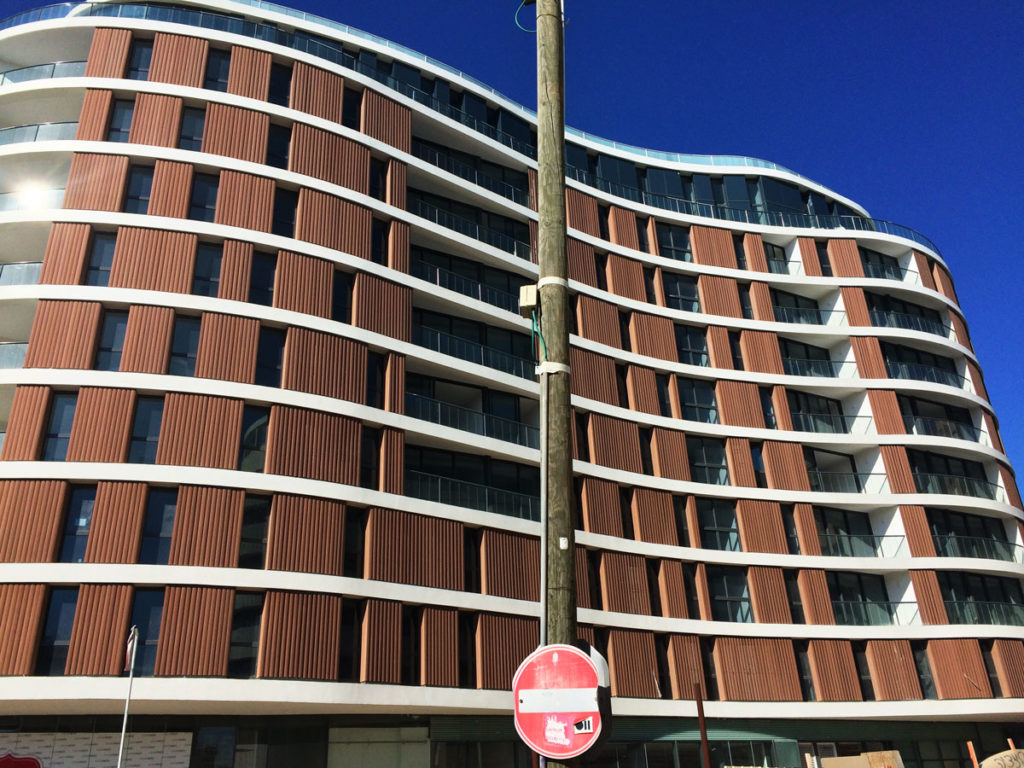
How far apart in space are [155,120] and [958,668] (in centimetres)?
3848

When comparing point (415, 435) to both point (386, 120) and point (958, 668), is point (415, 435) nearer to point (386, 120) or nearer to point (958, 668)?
point (386, 120)

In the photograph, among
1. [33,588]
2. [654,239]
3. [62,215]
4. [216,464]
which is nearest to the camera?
[33,588]

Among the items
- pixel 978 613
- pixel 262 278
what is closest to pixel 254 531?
pixel 262 278

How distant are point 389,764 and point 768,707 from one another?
1551cm

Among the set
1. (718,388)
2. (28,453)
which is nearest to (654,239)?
(718,388)

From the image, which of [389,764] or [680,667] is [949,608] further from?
[389,764]

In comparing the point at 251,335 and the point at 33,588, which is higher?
the point at 251,335

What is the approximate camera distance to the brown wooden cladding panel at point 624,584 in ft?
104

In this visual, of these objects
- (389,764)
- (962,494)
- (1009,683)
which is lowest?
(389,764)

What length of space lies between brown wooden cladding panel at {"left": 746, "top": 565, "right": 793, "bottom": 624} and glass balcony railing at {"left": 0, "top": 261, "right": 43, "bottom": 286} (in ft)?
95.5

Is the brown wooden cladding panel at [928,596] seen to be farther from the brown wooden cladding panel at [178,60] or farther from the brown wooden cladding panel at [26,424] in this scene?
the brown wooden cladding panel at [178,60]

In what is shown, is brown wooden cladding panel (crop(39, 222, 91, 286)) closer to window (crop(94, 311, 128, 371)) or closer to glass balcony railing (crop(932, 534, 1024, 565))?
window (crop(94, 311, 128, 371))

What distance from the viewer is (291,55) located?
106 feet

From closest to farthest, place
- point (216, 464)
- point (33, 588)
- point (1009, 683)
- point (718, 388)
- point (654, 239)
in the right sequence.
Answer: point (33, 588), point (216, 464), point (1009, 683), point (718, 388), point (654, 239)
